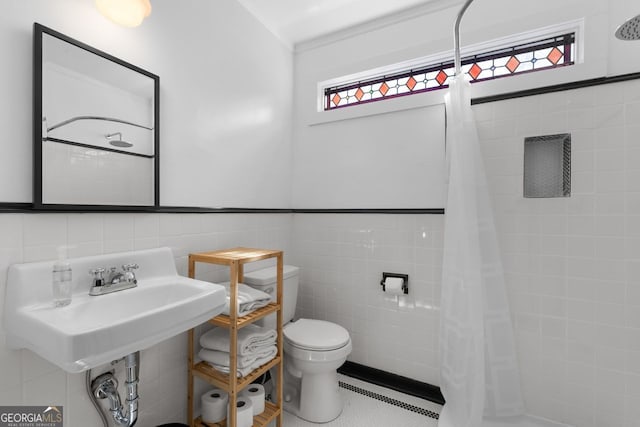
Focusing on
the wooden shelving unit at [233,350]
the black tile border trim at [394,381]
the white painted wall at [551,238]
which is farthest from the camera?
the black tile border trim at [394,381]

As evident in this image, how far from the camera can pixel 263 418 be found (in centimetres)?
154

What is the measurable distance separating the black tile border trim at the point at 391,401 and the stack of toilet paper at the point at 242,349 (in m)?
0.75

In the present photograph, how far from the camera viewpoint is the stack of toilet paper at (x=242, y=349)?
142 centimetres

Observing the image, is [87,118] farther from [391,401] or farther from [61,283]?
[391,401]

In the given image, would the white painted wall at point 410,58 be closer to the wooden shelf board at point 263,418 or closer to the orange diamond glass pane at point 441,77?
the orange diamond glass pane at point 441,77

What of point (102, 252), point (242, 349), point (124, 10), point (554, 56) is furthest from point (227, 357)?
point (554, 56)

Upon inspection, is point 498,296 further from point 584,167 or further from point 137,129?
point 137,129

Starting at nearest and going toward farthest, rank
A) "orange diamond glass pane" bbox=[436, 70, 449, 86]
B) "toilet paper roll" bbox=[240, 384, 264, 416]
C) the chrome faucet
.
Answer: the chrome faucet
"toilet paper roll" bbox=[240, 384, 264, 416]
"orange diamond glass pane" bbox=[436, 70, 449, 86]

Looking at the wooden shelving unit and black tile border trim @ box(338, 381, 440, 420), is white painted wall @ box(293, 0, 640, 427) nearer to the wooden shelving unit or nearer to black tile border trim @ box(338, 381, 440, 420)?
black tile border trim @ box(338, 381, 440, 420)

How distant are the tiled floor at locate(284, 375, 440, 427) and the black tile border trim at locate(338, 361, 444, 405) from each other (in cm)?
3

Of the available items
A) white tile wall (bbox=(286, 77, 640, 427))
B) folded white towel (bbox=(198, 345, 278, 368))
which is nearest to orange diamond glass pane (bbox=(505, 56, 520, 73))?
white tile wall (bbox=(286, 77, 640, 427))

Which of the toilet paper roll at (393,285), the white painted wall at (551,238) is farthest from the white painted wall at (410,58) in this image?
the toilet paper roll at (393,285)

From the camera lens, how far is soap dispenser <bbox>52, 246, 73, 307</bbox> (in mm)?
1029

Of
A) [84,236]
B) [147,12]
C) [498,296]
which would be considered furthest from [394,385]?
[147,12]
